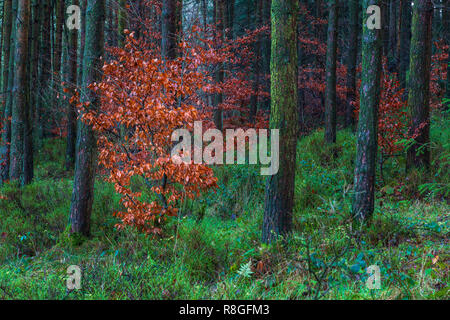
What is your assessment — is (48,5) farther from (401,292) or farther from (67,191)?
(401,292)

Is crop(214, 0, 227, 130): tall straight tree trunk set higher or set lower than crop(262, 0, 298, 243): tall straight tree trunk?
higher

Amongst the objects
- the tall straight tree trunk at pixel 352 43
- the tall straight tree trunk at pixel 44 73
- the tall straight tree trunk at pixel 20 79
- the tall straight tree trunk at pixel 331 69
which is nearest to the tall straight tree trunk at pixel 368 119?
the tall straight tree trunk at pixel 331 69

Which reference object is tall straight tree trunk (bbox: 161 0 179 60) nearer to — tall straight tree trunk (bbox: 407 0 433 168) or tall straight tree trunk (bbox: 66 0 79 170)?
tall straight tree trunk (bbox: 66 0 79 170)

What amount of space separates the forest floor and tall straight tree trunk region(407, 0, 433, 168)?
0.64 meters

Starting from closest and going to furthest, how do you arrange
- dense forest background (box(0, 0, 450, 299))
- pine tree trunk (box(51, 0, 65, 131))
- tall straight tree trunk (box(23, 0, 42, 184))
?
dense forest background (box(0, 0, 450, 299)) < tall straight tree trunk (box(23, 0, 42, 184)) < pine tree trunk (box(51, 0, 65, 131))

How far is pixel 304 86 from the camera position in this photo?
19.5 m

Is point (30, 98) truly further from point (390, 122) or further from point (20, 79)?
point (390, 122)

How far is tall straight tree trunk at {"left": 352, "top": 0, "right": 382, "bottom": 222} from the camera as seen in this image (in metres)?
6.27

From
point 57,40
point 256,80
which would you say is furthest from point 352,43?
point 57,40

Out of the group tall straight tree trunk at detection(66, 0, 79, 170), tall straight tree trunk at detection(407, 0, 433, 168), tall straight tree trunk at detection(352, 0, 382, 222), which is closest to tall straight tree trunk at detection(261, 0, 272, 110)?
tall straight tree trunk at detection(66, 0, 79, 170)

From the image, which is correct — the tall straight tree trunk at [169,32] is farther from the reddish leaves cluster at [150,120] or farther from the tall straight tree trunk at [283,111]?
the tall straight tree trunk at [283,111]

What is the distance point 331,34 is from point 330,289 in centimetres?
1038

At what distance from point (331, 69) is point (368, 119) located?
6710 mm

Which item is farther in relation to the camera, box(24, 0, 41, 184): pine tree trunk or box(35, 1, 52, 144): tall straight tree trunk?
box(35, 1, 52, 144): tall straight tree trunk
